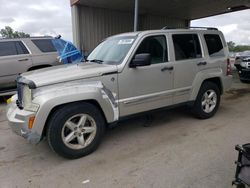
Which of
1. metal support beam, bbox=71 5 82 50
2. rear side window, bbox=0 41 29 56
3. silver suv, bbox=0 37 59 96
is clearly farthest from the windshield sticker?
metal support beam, bbox=71 5 82 50

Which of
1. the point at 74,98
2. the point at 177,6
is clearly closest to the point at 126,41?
the point at 74,98

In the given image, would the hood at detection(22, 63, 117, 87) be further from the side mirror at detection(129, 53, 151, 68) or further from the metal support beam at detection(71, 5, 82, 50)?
the metal support beam at detection(71, 5, 82, 50)

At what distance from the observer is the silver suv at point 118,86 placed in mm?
3223

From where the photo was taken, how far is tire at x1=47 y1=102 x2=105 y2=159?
323 cm

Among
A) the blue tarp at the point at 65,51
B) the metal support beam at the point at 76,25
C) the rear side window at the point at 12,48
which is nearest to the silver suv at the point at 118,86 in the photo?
the blue tarp at the point at 65,51

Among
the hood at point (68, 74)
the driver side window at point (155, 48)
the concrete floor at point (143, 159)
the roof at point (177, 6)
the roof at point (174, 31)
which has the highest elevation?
the roof at point (177, 6)

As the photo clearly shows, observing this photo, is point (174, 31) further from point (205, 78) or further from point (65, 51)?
point (65, 51)

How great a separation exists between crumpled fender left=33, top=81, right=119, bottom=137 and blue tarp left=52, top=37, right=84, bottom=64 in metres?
4.10

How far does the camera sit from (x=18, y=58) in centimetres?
718

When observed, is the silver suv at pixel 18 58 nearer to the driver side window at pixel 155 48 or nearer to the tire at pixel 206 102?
the driver side window at pixel 155 48

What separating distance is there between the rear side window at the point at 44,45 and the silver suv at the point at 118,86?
354cm

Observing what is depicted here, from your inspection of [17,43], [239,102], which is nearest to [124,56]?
[239,102]

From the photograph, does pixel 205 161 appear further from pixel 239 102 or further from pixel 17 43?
pixel 17 43

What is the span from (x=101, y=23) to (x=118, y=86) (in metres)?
10.3
